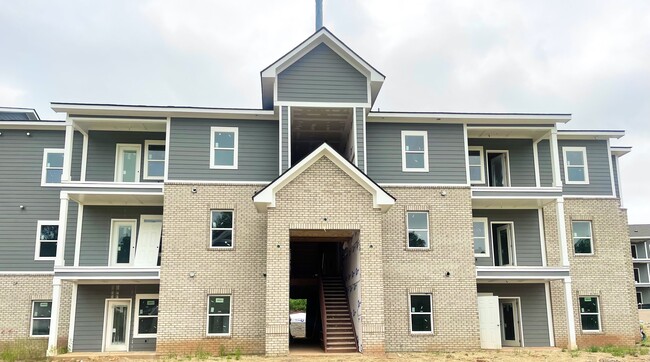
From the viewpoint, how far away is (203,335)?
20.6m

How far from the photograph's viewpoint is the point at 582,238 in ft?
81.4

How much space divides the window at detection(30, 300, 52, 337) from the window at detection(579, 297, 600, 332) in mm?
21803

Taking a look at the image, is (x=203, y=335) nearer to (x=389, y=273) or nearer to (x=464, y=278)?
(x=389, y=273)

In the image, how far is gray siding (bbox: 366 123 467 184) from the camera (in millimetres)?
22609

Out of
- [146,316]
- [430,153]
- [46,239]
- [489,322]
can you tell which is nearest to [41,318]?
[46,239]

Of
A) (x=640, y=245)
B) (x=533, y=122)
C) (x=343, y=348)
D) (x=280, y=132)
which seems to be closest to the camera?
(x=343, y=348)

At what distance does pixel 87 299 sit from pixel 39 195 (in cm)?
510

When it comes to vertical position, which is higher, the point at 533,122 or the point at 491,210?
the point at 533,122

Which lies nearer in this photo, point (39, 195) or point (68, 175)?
point (68, 175)

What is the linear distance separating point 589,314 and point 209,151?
55.7 ft

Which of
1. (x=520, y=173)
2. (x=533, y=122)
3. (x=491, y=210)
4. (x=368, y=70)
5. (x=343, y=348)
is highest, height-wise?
(x=368, y=70)

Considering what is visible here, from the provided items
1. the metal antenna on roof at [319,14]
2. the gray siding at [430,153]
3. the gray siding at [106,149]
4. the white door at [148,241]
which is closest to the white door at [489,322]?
the gray siding at [430,153]

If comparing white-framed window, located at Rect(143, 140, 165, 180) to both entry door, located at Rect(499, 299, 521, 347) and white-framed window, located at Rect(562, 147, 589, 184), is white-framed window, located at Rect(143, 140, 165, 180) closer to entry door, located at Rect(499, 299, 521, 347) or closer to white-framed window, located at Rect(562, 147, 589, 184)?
entry door, located at Rect(499, 299, 521, 347)

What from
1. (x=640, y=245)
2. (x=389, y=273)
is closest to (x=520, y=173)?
(x=389, y=273)
